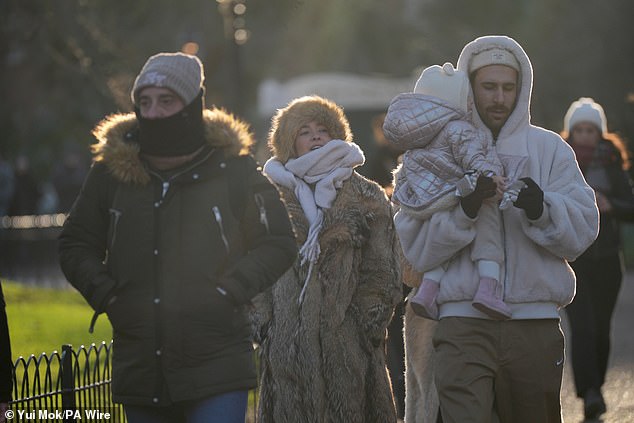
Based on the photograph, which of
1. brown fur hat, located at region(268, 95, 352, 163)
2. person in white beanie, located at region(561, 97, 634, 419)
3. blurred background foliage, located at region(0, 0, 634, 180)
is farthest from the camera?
blurred background foliage, located at region(0, 0, 634, 180)

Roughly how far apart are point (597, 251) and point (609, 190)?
0.44m

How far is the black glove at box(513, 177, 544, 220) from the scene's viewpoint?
621 cm

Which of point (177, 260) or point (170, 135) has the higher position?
point (170, 135)

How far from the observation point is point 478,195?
247 inches

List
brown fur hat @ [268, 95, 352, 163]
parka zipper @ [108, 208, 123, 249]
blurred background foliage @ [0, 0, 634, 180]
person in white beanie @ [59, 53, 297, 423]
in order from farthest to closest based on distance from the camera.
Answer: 1. blurred background foliage @ [0, 0, 634, 180]
2. brown fur hat @ [268, 95, 352, 163]
3. parka zipper @ [108, 208, 123, 249]
4. person in white beanie @ [59, 53, 297, 423]

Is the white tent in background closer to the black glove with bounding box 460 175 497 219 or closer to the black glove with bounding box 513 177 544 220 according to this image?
the black glove with bounding box 460 175 497 219

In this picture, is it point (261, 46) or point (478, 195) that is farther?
point (261, 46)

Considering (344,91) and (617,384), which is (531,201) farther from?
(344,91)

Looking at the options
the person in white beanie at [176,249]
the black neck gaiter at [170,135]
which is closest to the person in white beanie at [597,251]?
the person in white beanie at [176,249]

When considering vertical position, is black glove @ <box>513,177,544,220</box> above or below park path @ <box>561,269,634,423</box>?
above

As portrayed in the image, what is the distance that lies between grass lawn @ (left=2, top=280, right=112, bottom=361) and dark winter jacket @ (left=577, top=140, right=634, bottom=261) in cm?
461

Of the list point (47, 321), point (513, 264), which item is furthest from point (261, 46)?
point (513, 264)

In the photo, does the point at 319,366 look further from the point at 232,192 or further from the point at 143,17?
the point at 143,17

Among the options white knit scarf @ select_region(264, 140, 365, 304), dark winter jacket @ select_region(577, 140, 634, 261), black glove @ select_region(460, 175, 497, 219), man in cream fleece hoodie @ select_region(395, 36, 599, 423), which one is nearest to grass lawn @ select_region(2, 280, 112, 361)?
dark winter jacket @ select_region(577, 140, 634, 261)
